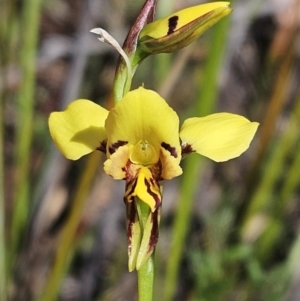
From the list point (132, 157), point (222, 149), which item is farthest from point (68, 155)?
point (222, 149)

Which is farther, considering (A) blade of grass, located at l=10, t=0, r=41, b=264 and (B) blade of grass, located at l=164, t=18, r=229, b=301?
(A) blade of grass, located at l=10, t=0, r=41, b=264

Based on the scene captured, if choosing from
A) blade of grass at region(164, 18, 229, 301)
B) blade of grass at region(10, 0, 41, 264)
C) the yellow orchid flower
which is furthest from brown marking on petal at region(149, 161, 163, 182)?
blade of grass at region(10, 0, 41, 264)

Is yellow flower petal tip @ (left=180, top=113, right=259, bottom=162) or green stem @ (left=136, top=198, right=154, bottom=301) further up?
yellow flower petal tip @ (left=180, top=113, right=259, bottom=162)

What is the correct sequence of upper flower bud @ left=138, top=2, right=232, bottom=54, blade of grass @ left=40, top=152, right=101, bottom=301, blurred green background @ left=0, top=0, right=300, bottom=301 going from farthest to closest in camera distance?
blurred green background @ left=0, top=0, right=300, bottom=301 < blade of grass @ left=40, top=152, right=101, bottom=301 < upper flower bud @ left=138, top=2, right=232, bottom=54

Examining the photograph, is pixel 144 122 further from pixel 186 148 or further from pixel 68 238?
pixel 68 238

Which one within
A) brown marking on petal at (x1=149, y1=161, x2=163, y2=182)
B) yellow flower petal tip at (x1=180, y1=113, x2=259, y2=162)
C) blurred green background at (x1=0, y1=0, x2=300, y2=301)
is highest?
yellow flower petal tip at (x1=180, y1=113, x2=259, y2=162)

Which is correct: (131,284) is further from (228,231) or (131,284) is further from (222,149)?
(222,149)

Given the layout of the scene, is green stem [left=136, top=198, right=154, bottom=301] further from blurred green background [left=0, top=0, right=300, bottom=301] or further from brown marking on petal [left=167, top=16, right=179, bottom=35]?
blurred green background [left=0, top=0, right=300, bottom=301]
